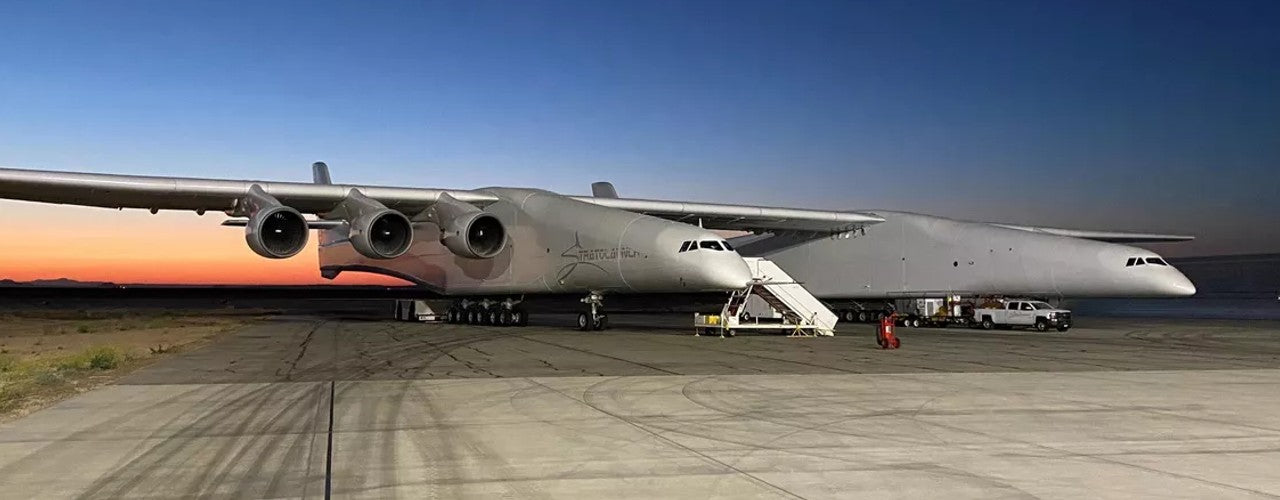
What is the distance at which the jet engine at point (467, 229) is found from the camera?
23.5 metres

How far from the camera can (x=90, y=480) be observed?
5.71 meters

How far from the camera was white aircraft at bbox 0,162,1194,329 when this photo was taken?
2145 cm

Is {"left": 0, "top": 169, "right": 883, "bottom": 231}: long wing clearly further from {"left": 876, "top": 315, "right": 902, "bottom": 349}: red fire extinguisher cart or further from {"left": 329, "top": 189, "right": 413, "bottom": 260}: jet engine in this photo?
{"left": 876, "top": 315, "right": 902, "bottom": 349}: red fire extinguisher cart

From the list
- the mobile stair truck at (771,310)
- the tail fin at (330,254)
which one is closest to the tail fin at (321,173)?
the tail fin at (330,254)

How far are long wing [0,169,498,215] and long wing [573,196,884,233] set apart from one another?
16.9 feet

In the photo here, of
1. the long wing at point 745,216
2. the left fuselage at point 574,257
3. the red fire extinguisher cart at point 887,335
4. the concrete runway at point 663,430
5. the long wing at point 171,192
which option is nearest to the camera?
the concrete runway at point 663,430

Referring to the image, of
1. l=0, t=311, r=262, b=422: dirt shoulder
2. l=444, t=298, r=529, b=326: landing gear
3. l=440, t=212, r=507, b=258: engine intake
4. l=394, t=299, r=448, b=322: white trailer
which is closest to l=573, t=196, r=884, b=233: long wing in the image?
l=440, t=212, r=507, b=258: engine intake

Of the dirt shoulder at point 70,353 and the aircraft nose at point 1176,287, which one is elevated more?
the aircraft nose at point 1176,287

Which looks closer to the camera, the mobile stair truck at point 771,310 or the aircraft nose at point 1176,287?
the mobile stair truck at point 771,310

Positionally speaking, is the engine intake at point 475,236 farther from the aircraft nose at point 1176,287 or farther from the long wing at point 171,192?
the aircraft nose at point 1176,287

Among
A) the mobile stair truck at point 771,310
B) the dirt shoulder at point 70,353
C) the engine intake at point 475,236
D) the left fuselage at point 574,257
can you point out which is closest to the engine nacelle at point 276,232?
the dirt shoulder at point 70,353

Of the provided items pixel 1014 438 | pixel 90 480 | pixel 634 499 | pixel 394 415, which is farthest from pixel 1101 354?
pixel 90 480

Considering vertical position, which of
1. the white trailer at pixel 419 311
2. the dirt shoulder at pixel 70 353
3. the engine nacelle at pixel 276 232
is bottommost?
the dirt shoulder at pixel 70 353

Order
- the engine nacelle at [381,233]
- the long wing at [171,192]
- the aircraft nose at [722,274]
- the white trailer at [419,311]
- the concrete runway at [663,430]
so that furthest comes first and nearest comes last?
1. the white trailer at [419,311]
2. the engine nacelle at [381,233]
3. the aircraft nose at [722,274]
4. the long wing at [171,192]
5. the concrete runway at [663,430]
